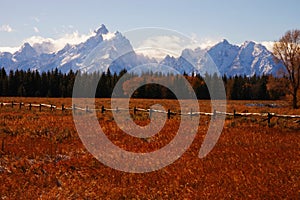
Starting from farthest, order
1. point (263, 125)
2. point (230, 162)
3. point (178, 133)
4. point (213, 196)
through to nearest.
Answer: point (263, 125)
point (178, 133)
point (230, 162)
point (213, 196)

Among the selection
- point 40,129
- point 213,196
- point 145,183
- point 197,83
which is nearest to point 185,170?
point 145,183

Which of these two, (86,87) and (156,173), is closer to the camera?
(156,173)

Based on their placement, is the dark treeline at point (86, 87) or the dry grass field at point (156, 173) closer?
the dry grass field at point (156, 173)

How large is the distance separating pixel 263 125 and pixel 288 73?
26.2 m

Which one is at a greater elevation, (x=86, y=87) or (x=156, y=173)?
(x=86, y=87)

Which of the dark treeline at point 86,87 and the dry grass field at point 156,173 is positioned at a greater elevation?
the dark treeline at point 86,87

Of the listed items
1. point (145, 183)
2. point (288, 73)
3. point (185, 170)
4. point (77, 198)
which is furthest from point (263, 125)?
point (288, 73)

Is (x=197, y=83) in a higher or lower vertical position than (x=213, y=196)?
higher

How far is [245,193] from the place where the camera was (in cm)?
876

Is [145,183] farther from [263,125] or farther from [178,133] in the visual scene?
[263,125]

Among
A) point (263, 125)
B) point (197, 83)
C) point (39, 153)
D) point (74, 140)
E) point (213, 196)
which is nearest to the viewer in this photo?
point (213, 196)

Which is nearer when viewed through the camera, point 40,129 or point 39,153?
point 39,153

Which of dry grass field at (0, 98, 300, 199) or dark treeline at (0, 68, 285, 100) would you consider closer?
dry grass field at (0, 98, 300, 199)

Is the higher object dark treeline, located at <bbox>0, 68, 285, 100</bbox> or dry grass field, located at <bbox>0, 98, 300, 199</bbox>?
dark treeline, located at <bbox>0, 68, 285, 100</bbox>
